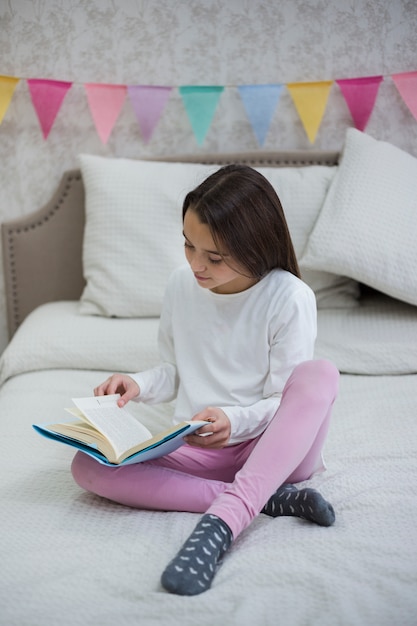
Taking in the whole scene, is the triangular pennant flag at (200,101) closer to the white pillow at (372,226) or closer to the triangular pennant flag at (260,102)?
the triangular pennant flag at (260,102)

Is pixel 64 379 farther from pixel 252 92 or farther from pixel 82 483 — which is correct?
pixel 252 92

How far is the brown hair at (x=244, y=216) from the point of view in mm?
1455

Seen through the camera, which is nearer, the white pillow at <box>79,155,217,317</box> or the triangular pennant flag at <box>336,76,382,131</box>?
the white pillow at <box>79,155,217,317</box>

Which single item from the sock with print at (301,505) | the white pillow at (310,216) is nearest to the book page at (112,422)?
the sock with print at (301,505)

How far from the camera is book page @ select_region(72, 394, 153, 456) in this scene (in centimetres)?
134

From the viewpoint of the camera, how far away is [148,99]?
2604mm

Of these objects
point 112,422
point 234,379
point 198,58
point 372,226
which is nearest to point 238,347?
point 234,379

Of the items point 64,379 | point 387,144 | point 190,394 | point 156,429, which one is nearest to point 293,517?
point 190,394

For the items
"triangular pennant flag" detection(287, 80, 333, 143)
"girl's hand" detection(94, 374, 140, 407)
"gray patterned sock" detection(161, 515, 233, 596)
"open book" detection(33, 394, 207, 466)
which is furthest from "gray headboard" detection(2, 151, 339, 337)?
"gray patterned sock" detection(161, 515, 233, 596)

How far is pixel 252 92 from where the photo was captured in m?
2.58

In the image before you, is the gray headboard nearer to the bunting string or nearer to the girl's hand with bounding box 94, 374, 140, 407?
the bunting string

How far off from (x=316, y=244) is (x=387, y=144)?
17.0 inches

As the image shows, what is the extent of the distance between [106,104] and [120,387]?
133 centimetres

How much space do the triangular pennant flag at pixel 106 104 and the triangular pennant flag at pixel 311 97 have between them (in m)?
0.54
